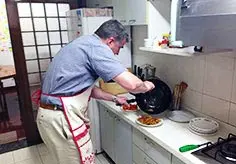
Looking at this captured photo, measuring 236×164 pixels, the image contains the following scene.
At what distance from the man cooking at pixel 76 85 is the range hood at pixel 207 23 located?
17.0 inches

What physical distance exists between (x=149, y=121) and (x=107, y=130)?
2.36 feet

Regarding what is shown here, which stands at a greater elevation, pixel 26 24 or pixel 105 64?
pixel 26 24

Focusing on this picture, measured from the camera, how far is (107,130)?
Result: 212 centimetres

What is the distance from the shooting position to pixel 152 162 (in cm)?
146

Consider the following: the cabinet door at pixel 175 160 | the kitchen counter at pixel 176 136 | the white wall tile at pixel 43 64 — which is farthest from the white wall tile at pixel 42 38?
the cabinet door at pixel 175 160

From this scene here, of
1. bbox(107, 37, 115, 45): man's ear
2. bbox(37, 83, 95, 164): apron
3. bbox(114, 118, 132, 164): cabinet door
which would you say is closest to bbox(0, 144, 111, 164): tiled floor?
bbox(114, 118, 132, 164): cabinet door

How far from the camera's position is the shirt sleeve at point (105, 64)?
4.13 ft

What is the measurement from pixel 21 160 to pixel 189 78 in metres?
1.95

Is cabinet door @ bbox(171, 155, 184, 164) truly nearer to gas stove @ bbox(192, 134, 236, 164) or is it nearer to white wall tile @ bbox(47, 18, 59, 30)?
gas stove @ bbox(192, 134, 236, 164)

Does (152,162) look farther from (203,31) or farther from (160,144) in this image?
(203,31)

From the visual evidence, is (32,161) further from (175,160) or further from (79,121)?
(175,160)

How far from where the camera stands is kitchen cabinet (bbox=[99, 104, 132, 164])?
1.78 metres

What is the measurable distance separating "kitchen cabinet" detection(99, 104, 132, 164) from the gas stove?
66 cm

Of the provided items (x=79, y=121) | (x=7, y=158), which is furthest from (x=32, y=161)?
(x=79, y=121)
